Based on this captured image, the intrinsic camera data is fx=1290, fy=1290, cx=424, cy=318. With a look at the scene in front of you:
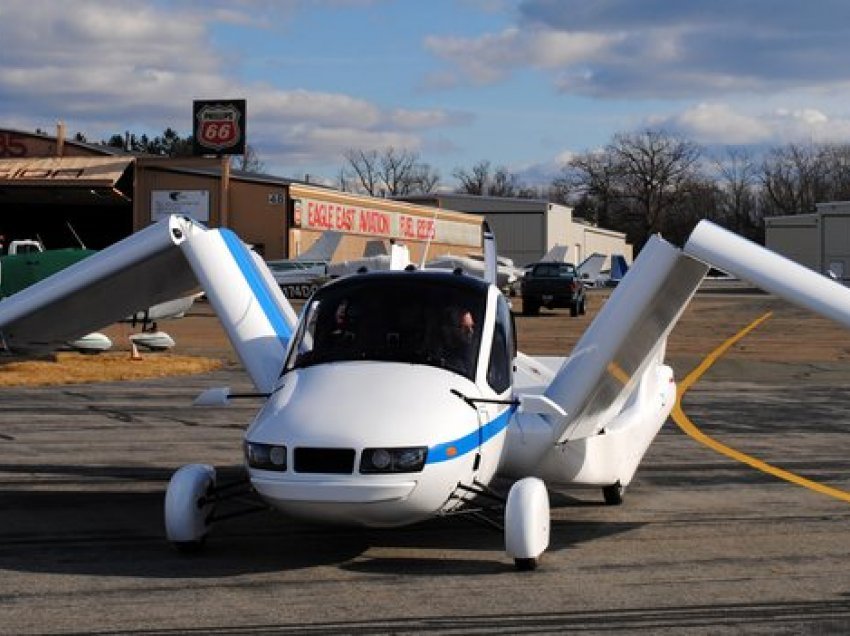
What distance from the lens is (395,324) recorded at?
8531mm

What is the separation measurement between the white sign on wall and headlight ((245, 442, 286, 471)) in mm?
51774


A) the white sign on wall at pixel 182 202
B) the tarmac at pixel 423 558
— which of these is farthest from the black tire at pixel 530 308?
the tarmac at pixel 423 558

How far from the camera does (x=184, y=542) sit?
8.11 meters

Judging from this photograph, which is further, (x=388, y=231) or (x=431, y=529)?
(x=388, y=231)

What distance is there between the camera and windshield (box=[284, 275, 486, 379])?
838 centimetres

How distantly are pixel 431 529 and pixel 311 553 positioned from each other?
1.08 m

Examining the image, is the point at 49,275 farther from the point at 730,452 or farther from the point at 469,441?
the point at 469,441

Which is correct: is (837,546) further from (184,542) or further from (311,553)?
(184,542)

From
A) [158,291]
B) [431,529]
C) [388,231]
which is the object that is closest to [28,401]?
[158,291]

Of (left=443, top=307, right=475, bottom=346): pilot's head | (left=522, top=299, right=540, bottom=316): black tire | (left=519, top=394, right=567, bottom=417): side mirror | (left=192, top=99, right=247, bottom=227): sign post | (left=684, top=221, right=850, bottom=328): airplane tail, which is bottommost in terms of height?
(left=519, top=394, right=567, bottom=417): side mirror

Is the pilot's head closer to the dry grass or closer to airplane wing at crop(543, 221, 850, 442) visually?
airplane wing at crop(543, 221, 850, 442)

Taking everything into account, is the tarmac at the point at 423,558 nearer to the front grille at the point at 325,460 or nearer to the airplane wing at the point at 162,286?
the front grille at the point at 325,460

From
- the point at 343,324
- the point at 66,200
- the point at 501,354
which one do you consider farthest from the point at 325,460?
the point at 66,200

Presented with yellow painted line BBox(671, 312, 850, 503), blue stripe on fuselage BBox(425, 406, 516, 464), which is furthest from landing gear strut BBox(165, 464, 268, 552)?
yellow painted line BBox(671, 312, 850, 503)
